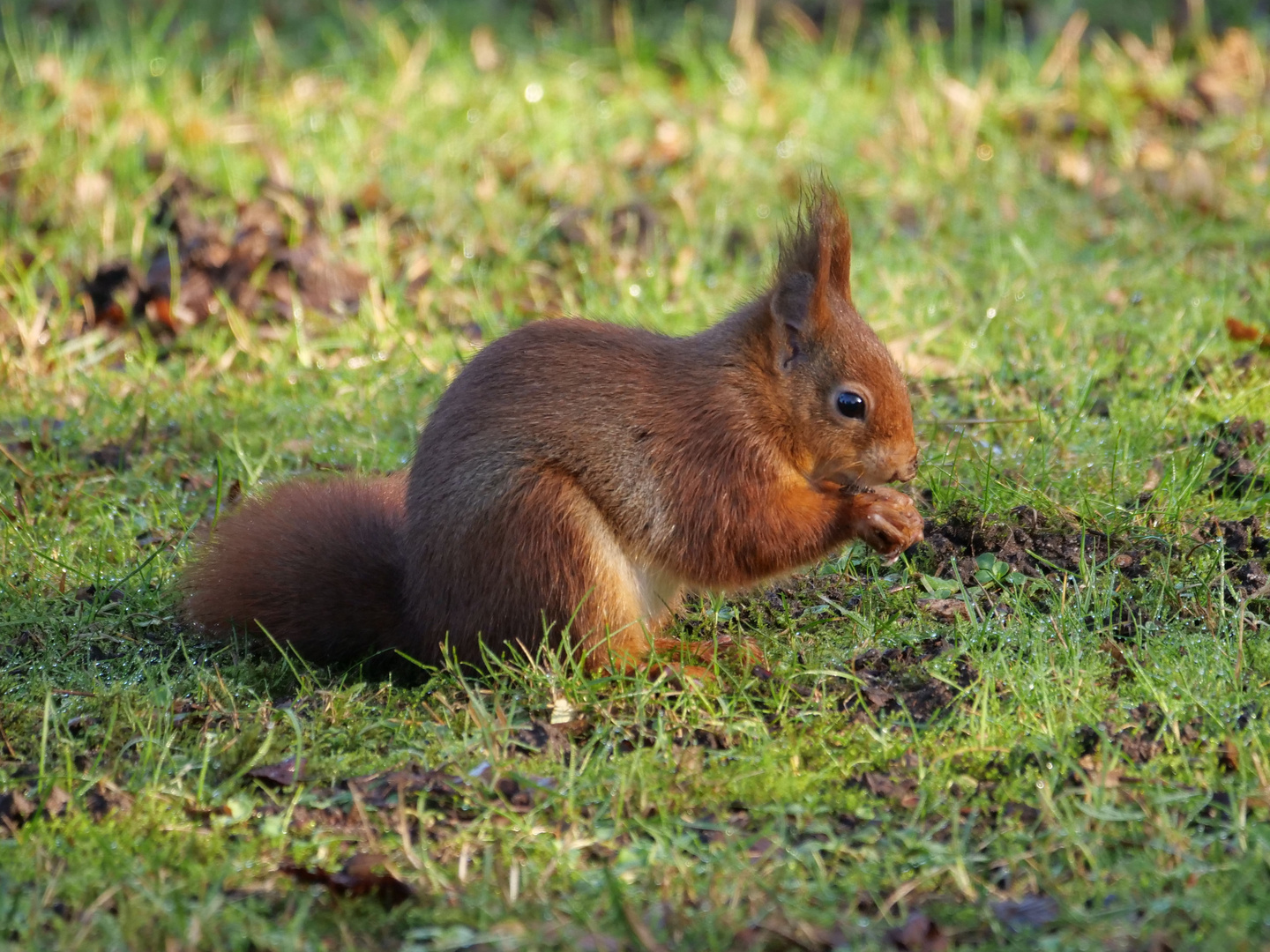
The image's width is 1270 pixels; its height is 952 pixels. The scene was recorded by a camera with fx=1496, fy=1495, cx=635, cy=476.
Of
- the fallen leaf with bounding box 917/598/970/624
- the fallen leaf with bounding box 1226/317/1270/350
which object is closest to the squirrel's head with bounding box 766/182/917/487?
the fallen leaf with bounding box 917/598/970/624

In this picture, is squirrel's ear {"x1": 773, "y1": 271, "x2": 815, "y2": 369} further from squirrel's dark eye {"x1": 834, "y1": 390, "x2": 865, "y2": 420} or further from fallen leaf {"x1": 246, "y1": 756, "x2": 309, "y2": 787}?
fallen leaf {"x1": 246, "y1": 756, "x2": 309, "y2": 787}

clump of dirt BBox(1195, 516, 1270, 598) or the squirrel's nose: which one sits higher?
the squirrel's nose

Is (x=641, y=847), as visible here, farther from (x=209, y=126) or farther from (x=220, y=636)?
(x=209, y=126)

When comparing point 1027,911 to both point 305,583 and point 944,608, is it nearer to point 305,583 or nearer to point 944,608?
point 944,608

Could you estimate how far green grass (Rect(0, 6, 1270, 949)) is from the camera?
6.73 feet

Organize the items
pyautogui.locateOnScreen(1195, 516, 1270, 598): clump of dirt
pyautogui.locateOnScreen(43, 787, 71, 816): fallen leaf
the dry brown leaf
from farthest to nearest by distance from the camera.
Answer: the dry brown leaf
pyautogui.locateOnScreen(1195, 516, 1270, 598): clump of dirt
pyautogui.locateOnScreen(43, 787, 71, 816): fallen leaf

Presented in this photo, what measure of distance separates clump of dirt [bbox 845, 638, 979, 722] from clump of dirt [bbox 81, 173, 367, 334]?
2.42 meters

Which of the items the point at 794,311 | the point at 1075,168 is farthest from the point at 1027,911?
the point at 1075,168

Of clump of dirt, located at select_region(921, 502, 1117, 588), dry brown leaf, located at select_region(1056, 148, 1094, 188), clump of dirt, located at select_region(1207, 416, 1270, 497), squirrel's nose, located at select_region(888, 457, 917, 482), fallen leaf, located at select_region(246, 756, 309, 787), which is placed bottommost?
fallen leaf, located at select_region(246, 756, 309, 787)

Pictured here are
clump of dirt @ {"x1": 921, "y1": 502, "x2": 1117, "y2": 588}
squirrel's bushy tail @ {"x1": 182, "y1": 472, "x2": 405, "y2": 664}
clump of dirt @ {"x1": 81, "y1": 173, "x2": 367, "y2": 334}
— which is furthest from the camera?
clump of dirt @ {"x1": 81, "y1": 173, "x2": 367, "y2": 334}

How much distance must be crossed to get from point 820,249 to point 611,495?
1.89ft

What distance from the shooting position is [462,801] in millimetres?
2279

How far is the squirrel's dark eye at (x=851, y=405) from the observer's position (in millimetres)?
2703

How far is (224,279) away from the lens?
4.61m
